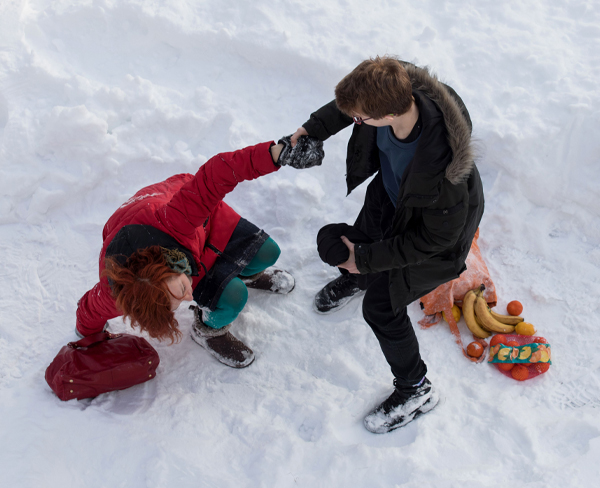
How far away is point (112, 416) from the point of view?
2.42m

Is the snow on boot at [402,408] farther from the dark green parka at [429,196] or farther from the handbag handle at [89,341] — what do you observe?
the handbag handle at [89,341]

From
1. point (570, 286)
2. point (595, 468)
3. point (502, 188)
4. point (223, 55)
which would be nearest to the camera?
point (595, 468)

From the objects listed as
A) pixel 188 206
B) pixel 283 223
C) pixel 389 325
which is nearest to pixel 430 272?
pixel 389 325

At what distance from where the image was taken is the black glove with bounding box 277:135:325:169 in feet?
7.11

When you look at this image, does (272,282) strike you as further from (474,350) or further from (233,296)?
(474,350)

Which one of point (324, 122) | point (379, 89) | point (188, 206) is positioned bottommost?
point (188, 206)

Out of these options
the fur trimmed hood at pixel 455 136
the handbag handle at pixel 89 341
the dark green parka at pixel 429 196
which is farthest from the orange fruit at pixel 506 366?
the handbag handle at pixel 89 341

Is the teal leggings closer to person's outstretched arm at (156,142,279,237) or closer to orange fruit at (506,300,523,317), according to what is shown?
person's outstretched arm at (156,142,279,237)

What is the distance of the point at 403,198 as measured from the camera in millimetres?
1874

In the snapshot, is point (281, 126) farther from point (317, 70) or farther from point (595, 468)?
point (595, 468)

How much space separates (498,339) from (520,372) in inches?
8.7

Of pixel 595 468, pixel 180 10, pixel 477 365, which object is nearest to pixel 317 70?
pixel 180 10

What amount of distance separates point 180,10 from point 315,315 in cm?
294

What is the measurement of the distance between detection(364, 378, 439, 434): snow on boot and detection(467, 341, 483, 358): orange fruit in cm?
41
